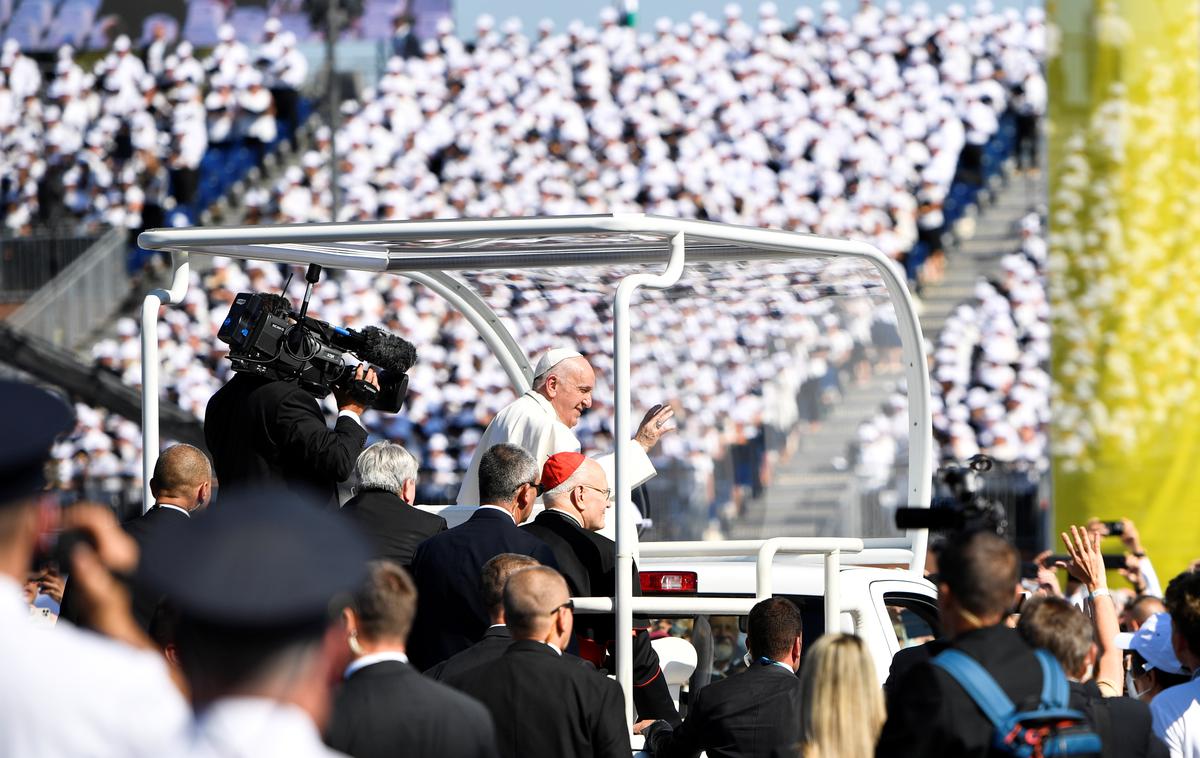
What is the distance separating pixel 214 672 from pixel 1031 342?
17.4m

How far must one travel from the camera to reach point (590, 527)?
18.1ft

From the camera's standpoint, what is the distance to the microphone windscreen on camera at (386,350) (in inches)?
236

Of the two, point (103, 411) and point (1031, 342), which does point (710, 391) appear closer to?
point (1031, 342)

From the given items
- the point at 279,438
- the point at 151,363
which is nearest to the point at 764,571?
the point at 279,438

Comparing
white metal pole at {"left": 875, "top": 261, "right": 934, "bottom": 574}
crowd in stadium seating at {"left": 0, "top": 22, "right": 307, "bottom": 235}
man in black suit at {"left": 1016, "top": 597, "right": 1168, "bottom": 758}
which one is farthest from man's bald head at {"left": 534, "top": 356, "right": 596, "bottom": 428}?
crowd in stadium seating at {"left": 0, "top": 22, "right": 307, "bottom": 235}

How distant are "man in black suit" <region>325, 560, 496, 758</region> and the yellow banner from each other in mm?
7484

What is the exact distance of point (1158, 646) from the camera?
4973 mm

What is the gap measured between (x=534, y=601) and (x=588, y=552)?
122 cm

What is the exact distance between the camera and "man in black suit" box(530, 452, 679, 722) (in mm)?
5262

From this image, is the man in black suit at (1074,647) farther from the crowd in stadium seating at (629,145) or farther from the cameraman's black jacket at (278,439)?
the crowd in stadium seating at (629,145)

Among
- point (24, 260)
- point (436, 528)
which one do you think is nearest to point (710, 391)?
point (24, 260)

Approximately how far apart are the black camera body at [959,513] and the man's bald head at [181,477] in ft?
7.75

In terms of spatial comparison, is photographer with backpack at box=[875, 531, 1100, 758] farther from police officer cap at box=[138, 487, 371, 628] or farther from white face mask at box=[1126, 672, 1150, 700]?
white face mask at box=[1126, 672, 1150, 700]

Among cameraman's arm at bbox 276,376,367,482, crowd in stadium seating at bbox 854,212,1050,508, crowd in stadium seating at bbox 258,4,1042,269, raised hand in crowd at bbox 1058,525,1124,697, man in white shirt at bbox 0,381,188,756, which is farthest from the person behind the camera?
crowd in stadium seating at bbox 258,4,1042,269
